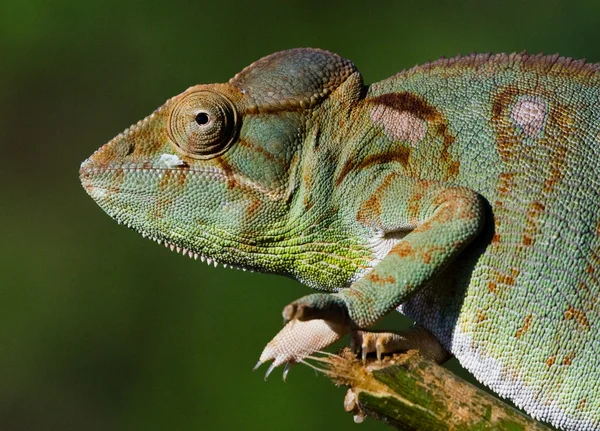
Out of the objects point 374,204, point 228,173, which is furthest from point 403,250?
point 228,173

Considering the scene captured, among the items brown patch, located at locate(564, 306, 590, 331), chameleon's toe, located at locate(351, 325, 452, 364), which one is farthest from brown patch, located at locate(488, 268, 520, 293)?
chameleon's toe, located at locate(351, 325, 452, 364)

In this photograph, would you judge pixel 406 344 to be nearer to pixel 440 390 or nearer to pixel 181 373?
pixel 440 390

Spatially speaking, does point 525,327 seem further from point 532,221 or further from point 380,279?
point 380,279

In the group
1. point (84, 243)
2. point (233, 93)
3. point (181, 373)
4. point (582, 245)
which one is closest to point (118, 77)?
point (84, 243)

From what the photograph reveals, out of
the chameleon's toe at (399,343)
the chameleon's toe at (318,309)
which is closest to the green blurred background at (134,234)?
the chameleon's toe at (399,343)

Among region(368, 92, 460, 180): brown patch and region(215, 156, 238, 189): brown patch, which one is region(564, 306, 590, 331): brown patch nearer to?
region(368, 92, 460, 180): brown patch

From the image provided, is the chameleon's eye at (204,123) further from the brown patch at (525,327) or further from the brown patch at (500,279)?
the brown patch at (525,327)
